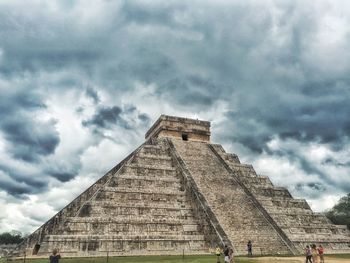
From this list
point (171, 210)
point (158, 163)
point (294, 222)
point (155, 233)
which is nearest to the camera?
point (155, 233)

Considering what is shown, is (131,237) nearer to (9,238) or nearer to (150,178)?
(150,178)

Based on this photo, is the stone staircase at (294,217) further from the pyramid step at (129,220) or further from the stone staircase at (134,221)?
the pyramid step at (129,220)

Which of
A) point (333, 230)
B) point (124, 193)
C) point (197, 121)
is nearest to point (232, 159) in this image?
point (197, 121)

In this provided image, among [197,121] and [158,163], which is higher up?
[197,121]

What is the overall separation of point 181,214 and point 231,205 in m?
3.46

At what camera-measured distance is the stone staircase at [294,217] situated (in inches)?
842

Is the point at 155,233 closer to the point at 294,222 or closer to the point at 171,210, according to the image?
the point at 171,210

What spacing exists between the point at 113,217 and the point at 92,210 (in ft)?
3.71

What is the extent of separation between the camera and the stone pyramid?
17.9 metres

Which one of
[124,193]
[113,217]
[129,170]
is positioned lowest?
[113,217]

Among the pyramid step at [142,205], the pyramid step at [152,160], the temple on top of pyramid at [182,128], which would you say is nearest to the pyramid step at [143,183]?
the pyramid step at [142,205]

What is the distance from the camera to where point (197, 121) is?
3119 centimetres

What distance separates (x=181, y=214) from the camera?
66.6ft

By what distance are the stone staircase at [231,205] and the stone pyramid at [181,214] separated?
56mm
